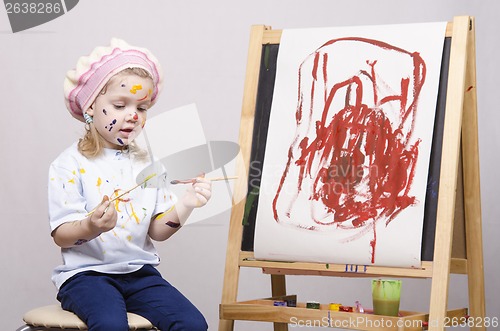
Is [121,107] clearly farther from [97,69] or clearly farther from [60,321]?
[60,321]

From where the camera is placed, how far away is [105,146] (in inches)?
85.2

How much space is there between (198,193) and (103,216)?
0.90 ft

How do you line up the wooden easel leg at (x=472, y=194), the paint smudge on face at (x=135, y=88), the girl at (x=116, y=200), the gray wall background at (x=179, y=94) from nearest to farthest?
the girl at (x=116, y=200) < the paint smudge on face at (x=135, y=88) < the wooden easel leg at (x=472, y=194) < the gray wall background at (x=179, y=94)

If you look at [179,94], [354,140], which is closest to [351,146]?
[354,140]

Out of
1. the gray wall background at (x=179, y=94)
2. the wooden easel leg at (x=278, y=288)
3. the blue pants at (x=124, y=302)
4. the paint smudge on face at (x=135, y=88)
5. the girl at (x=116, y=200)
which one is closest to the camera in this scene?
the blue pants at (x=124, y=302)

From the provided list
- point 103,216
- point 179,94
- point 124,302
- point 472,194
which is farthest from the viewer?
point 179,94

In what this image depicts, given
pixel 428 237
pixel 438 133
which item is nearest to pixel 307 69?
pixel 438 133

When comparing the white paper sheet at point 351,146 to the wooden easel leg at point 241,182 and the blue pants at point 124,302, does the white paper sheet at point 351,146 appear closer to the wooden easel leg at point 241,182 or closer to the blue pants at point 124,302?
the wooden easel leg at point 241,182

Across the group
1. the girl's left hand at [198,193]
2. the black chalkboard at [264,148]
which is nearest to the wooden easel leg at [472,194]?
the black chalkboard at [264,148]

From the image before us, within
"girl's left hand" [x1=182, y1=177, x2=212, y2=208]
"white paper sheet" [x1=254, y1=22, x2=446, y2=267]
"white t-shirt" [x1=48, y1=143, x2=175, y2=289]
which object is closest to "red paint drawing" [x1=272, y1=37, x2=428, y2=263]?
"white paper sheet" [x1=254, y1=22, x2=446, y2=267]

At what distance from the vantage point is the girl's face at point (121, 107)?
6.86 ft

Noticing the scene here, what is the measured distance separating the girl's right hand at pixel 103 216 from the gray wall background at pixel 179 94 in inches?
50.0

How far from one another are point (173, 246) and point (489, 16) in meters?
1.48

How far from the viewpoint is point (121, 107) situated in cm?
211
